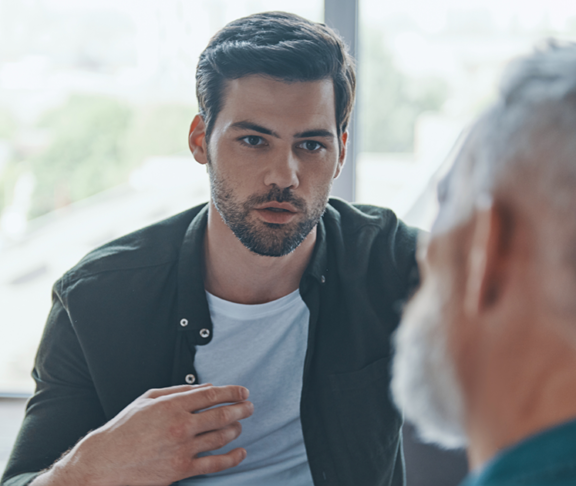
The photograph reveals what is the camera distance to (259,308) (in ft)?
4.20

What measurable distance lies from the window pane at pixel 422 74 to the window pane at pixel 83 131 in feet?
1.89

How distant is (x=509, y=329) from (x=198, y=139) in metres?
1.11

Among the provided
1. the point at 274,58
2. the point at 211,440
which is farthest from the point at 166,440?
the point at 274,58

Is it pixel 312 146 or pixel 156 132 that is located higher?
pixel 312 146

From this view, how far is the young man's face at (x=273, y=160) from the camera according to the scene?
1.21 metres

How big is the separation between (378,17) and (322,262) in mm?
1093

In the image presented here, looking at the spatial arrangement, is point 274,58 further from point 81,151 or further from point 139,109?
point 81,151

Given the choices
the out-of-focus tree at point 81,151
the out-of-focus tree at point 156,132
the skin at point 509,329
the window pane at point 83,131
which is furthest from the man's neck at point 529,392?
the out-of-focus tree at point 81,151

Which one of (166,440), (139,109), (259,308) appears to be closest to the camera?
(166,440)

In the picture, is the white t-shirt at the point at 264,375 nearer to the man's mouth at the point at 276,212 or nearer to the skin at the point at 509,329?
the man's mouth at the point at 276,212

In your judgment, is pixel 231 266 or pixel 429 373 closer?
pixel 429 373

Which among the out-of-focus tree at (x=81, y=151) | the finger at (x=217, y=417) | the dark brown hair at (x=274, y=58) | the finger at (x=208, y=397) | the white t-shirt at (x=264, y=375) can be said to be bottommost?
the white t-shirt at (x=264, y=375)

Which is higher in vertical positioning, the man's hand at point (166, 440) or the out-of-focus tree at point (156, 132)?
the out-of-focus tree at point (156, 132)

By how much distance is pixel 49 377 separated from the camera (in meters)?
1.21
